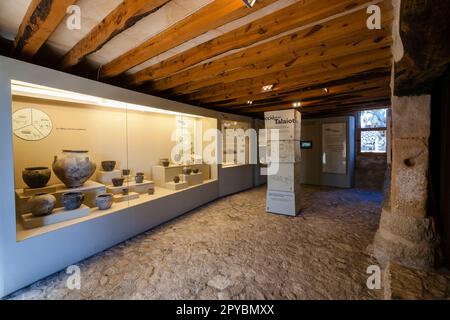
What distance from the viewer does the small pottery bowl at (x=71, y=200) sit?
2.22 meters

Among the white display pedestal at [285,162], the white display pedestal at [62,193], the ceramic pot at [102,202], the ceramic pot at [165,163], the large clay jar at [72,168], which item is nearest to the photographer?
the white display pedestal at [62,193]

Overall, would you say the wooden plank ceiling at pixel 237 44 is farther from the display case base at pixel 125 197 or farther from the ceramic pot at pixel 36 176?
the display case base at pixel 125 197

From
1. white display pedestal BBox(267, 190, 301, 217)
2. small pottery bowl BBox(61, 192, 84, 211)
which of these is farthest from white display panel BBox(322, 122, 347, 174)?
small pottery bowl BBox(61, 192, 84, 211)

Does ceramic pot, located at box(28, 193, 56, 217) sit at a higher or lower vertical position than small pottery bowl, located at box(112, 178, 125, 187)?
lower

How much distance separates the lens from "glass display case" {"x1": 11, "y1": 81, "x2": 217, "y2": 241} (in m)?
2.13

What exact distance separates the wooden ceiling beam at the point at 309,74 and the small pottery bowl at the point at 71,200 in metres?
2.59

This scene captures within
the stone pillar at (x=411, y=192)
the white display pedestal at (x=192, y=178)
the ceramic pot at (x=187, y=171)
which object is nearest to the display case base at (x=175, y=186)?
the white display pedestal at (x=192, y=178)

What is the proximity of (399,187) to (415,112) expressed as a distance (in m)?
0.74

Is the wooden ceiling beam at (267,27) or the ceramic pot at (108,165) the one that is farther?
the ceramic pot at (108,165)

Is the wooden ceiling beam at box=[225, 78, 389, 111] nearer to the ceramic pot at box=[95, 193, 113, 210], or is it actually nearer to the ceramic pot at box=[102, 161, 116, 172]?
the ceramic pot at box=[102, 161, 116, 172]

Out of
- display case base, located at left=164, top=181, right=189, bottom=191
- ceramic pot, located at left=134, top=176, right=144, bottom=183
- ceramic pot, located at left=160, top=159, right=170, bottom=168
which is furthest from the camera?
ceramic pot, located at left=160, top=159, right=170, bottom=168

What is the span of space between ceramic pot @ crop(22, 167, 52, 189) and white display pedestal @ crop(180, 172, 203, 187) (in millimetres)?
2112

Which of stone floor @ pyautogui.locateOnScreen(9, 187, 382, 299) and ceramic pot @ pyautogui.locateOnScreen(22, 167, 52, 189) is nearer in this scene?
stone floor @ pyautogui.locateOnScreen(9, 187, 382, 299)

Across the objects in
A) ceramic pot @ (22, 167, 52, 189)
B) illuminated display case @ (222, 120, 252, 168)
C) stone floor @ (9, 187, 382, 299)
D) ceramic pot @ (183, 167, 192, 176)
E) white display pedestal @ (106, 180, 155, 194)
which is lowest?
stone floor @ (9, 187, 382, 299)
